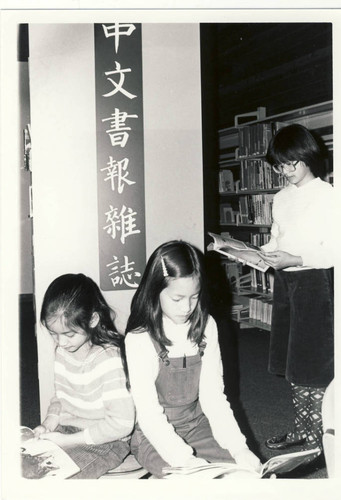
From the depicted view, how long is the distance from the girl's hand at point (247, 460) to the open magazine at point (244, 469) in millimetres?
41

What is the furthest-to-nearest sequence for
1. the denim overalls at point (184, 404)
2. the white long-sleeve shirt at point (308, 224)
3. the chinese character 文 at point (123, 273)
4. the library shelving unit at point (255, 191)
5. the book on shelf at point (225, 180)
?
the book on shelf at point (225, 180) → the library shelving unit at point (255, 191) → the white long-sleeve shirt at point (308, 224) → the chinese character 文 at point (123, 273) → the denim overalls at point (184, 404)

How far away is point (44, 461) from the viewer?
130 centimetres

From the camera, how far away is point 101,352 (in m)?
1.41

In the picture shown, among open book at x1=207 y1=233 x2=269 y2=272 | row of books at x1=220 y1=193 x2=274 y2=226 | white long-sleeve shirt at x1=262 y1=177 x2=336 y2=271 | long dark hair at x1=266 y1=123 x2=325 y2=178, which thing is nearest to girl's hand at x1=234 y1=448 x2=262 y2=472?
open book at x1=207 y1=233 x2=269 y2=272

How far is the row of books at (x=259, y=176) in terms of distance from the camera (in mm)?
4027

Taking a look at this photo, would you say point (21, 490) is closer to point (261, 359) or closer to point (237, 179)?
point (261, 359)

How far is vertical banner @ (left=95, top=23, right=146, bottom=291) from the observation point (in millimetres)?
1562

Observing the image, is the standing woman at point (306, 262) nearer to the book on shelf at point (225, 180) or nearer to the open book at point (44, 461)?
the open book at point (44, 461)

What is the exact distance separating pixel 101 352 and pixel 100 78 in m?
0.83

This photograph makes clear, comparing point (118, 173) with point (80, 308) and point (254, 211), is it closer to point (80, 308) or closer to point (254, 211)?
point (80, 308)

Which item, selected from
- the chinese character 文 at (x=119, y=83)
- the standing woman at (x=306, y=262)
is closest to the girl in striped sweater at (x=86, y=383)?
the chinese character 文 at (x=119, y=83)

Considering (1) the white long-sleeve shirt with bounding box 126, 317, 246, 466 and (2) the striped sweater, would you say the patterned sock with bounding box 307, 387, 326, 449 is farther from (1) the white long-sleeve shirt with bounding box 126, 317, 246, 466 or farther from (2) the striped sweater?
(2) the striped sweater

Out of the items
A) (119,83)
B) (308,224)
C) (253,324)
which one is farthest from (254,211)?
(119,83)

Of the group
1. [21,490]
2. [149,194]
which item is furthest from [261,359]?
[21,490]
